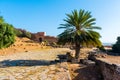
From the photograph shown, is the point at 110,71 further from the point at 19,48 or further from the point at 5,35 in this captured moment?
the point at 19,48

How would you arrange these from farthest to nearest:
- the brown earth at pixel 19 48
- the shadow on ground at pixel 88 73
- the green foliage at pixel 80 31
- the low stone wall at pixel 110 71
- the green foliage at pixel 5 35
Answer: the brown earth at pixel 19 48, the green foliage at pixel 5 35, the green foliage at pixel 80 31, the shadow on ground at pixel 88 73, the low stone wall at pixel 110 71

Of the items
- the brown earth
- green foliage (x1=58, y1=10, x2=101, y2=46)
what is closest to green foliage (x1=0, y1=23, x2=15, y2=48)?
the brown earth

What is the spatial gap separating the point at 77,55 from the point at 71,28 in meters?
2.53

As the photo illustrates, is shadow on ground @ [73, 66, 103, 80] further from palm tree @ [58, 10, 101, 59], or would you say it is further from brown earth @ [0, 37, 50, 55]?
brown earth @ [0, 37, 50, 55]

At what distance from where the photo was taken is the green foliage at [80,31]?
1903cm

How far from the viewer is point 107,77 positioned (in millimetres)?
12039

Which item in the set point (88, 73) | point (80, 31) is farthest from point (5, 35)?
point (88, 73)

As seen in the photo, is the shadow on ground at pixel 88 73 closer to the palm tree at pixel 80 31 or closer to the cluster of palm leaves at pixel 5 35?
the palm tree at pixel 80 31

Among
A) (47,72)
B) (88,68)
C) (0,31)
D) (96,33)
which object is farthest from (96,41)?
(0,31)

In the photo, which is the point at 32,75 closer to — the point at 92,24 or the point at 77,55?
the point at 77,55

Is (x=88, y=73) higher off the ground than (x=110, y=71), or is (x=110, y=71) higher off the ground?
(x=110, y=71)

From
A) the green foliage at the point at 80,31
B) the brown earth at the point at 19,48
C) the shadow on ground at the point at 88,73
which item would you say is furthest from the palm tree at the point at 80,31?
the brown earth at the point at 19,48

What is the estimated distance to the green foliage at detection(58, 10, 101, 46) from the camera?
749 inches

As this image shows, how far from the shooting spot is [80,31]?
62.5 feet
